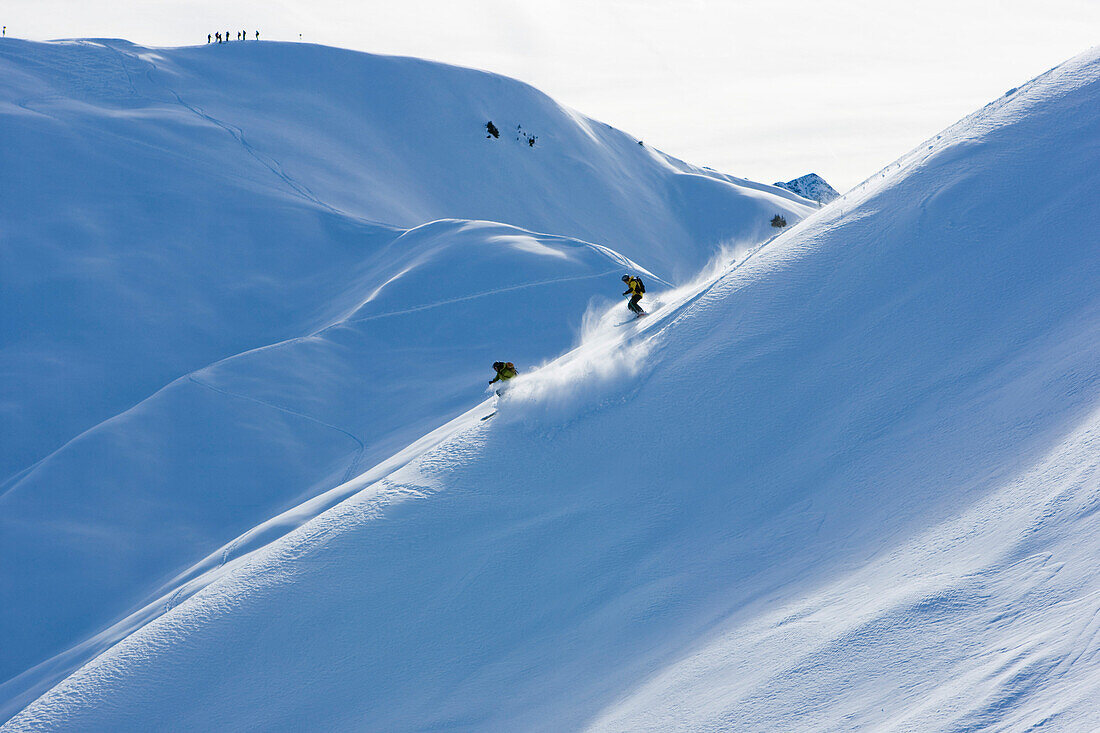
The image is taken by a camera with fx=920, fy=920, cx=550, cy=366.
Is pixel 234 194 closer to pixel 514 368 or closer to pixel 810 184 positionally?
pixel 514 368

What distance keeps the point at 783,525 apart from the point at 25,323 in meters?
21.8

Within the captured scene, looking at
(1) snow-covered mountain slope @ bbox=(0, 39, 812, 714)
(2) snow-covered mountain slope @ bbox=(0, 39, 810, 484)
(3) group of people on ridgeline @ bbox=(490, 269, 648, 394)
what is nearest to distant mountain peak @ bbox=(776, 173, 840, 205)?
(2) snow-covered mountain slope @ bbox=(0, 39, 810, 484)

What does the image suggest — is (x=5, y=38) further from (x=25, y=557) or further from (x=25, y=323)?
(x=25, y=557)

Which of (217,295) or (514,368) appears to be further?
(217,295)

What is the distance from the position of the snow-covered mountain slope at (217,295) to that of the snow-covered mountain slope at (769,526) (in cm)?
455

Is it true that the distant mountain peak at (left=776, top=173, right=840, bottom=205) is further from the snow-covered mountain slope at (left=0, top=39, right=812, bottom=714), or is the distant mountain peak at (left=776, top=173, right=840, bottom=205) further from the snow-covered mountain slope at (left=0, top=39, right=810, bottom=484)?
the snow-covered mountain slope at (left=0, top=39, right=812, bottom=714)

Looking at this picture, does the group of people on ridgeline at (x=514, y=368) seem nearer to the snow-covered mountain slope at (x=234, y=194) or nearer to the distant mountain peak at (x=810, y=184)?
the snow-covered mountain slope at (x=234, y=194)

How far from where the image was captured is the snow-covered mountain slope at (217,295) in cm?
1723

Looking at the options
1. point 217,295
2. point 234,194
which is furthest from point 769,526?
point 234,194

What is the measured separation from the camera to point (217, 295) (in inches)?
1030

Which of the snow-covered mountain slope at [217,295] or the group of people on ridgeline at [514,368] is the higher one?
the snow-covered mountain slope at [217,295]

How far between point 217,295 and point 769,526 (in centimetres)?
2122

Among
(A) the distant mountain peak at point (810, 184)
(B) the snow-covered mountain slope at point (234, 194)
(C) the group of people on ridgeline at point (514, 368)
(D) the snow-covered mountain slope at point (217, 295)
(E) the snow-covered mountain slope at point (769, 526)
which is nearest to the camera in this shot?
(E) the snow-covered mountain slope at point (769, 526)

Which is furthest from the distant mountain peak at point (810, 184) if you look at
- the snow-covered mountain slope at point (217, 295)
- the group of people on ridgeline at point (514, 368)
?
the group of people on ridgeline at point (514, 368)
